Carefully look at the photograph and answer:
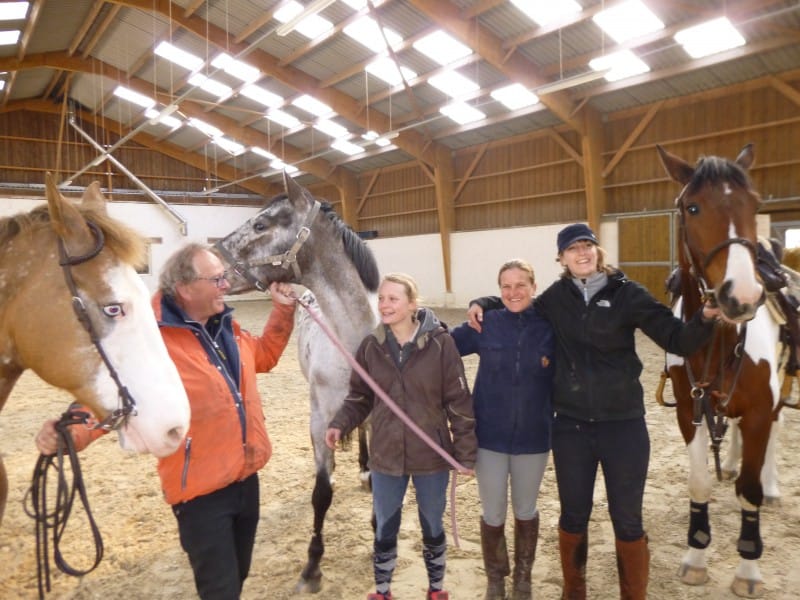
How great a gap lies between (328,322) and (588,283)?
1.34 metres

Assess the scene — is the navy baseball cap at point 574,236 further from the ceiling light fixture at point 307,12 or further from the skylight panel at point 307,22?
the skylight panel at point 307,22

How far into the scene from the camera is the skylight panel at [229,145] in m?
18.5

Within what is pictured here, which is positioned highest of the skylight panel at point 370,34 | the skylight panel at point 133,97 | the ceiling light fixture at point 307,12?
the skylight panel at point 133,97

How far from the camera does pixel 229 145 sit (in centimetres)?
1895

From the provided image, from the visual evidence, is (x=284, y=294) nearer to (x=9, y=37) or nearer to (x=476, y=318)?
(x=476, y=318)

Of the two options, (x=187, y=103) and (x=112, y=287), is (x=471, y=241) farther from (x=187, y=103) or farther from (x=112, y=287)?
(x=112, y=287)

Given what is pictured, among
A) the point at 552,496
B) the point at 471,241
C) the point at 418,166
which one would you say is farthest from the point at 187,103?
the point at 552,496

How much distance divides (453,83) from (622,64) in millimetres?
3633

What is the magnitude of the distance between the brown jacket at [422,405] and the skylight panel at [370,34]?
978 cm

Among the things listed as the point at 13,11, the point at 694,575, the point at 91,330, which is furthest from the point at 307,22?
the point at 694,575

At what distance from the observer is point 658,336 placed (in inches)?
75.9

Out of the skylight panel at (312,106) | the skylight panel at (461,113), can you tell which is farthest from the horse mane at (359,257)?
the skylight panel at (312,106)

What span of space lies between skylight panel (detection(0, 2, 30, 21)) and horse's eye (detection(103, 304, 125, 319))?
41.6ft

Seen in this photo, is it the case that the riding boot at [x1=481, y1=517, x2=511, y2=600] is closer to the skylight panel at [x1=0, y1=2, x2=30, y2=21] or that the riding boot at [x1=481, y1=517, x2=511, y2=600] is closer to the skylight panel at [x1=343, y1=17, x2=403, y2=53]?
the skylight panel at [x1=343, y1=17, x2=403, y2=53]
